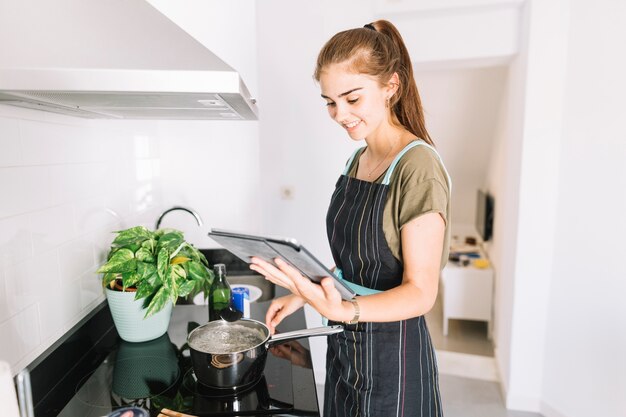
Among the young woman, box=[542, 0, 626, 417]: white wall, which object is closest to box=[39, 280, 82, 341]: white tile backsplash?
the young woman

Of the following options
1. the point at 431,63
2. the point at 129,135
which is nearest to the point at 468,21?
the point at 431,63

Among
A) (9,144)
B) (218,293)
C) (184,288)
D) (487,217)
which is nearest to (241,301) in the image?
(218,293)

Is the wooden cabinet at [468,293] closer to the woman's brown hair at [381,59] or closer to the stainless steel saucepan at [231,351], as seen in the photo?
the woman's brown hair at [381,59]

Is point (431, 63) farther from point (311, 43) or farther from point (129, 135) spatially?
point (129, 135)

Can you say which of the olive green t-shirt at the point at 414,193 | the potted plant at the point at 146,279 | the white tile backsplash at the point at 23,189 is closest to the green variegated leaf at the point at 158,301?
the potted plant at the point at 146,279

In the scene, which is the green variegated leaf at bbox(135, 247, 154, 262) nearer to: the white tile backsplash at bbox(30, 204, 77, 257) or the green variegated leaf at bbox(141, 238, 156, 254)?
the green variegated leaf at bbox(141, 238, 156, 254)

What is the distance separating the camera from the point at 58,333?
41.9 inches

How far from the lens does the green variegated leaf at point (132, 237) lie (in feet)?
3.70

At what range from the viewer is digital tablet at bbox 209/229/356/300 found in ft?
Answer: 2.25

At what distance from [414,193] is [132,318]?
781 mm

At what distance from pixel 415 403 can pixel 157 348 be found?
66 centimetres

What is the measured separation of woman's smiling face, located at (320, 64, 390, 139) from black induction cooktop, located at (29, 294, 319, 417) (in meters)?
0.57

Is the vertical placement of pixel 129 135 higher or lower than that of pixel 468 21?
lower

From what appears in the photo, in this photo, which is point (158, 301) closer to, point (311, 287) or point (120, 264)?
point (120, 264)
